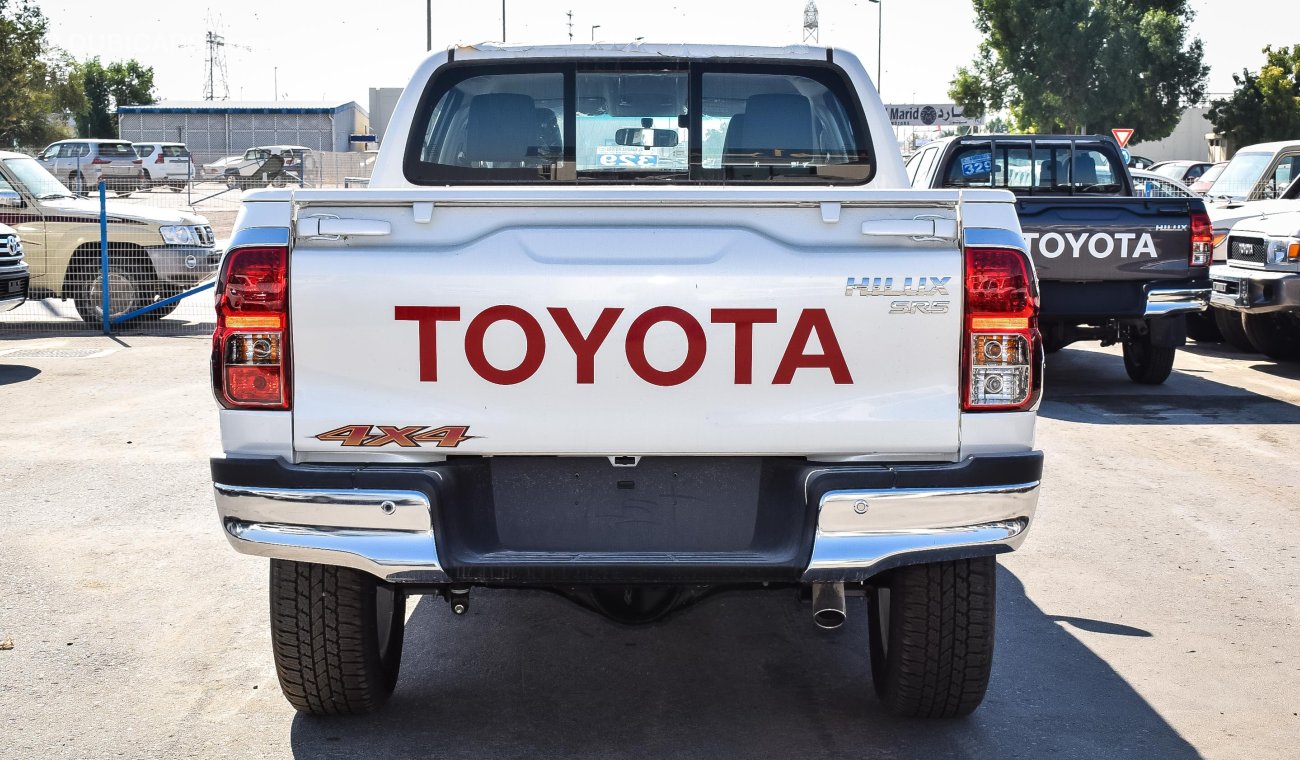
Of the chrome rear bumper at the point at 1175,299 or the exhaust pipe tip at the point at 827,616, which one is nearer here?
the exhaust pipe tip at the point at 827,616

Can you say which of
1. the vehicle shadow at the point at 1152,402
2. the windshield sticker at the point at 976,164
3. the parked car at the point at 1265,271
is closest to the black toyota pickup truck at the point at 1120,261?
the vehicle shadow at the point at 1152,402

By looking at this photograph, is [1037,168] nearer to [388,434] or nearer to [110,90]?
[388,434]

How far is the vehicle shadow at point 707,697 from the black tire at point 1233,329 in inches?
358

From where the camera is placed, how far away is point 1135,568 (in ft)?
18.9

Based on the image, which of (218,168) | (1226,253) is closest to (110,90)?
(218,168)

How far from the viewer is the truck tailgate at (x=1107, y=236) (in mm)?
9867

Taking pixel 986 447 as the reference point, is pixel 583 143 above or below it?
above

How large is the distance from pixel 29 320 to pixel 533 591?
13203 millimetres

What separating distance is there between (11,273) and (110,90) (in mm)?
84389

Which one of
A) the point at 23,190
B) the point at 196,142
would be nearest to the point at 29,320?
the point at 23,190

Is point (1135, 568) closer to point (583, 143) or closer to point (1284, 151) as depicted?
point (583, 143)

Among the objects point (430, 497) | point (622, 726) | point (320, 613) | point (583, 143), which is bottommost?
point (622, 726)

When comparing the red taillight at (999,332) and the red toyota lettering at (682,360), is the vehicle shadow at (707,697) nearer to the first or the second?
the red toyota lettering at (682,360)

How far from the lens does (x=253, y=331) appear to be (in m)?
3.38
